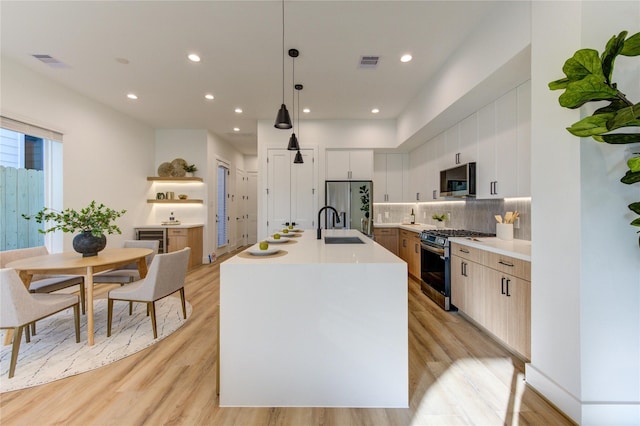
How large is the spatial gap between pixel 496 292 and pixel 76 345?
12.6 ft

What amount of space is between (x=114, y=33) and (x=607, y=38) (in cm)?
395

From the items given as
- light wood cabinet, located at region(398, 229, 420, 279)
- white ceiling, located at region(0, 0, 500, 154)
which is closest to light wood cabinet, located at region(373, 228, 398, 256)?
light wood cabinet, located at region(398, 229, 420, 279)

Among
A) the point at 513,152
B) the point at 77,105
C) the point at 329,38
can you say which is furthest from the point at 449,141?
the point at 77,105

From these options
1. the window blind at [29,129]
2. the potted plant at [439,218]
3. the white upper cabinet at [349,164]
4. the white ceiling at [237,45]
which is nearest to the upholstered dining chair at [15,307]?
the white ceiling at [237,45]

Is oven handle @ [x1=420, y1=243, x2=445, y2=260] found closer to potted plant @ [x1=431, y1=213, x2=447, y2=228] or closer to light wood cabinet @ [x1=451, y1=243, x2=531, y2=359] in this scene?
light wood cabinet @ [x1=451, y1=243, x2=531, y2=359]

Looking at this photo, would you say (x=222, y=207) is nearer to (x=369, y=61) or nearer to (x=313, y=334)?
(x=369, y=61)

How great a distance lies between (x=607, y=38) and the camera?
4.76 ft

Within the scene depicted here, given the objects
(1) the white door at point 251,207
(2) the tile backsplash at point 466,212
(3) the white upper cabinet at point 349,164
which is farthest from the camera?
(1) the white door at point 251,207

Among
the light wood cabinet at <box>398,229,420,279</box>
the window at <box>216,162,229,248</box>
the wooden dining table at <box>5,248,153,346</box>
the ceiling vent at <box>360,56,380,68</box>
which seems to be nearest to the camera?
the wooden dining table at <box>5,248,153,346</box>

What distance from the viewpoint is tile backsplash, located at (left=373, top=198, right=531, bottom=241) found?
286 cm

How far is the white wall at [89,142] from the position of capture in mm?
3332

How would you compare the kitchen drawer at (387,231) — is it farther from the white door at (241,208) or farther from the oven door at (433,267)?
the white door at (241,208)

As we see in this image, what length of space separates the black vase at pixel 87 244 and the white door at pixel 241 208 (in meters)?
5.08

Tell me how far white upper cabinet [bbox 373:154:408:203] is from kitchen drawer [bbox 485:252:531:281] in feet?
10.5
